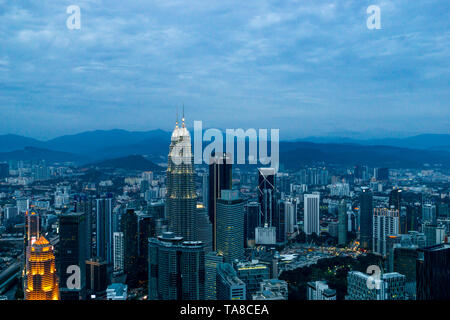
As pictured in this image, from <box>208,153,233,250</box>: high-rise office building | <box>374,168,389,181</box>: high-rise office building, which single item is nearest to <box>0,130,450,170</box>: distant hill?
<box>374,168,389,181</box>: high-rise office building

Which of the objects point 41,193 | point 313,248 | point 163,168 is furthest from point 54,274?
point 313,248

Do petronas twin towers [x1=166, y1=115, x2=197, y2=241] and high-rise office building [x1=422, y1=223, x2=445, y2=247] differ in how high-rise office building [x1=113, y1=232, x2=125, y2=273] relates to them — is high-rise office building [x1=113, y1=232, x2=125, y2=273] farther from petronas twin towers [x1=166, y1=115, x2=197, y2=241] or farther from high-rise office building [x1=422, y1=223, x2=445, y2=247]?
high-rise office building [x1=422, y1=223, x2=445, y2=247]

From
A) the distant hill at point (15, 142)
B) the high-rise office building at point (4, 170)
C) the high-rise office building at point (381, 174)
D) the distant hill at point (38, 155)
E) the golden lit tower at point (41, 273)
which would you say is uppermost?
the distant hill at point (15, 142)

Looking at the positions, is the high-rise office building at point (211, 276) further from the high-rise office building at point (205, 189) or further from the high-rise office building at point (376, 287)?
the high-rise office building at point (205, 189)

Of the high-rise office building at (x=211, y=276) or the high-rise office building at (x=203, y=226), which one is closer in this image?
the high-rise office building at (x=211, y=276)

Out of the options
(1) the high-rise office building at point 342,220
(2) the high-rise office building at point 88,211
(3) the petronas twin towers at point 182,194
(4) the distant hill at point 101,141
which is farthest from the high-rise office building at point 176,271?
(1) the high-rise office building at point 342,220

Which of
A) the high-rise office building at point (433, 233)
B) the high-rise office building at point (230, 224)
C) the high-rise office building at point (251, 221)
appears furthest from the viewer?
the high-rise office building at point (251, 221)

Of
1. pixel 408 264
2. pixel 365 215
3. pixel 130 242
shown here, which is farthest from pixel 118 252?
pixel 365 215

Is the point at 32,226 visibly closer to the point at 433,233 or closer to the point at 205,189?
the point at 205,189
